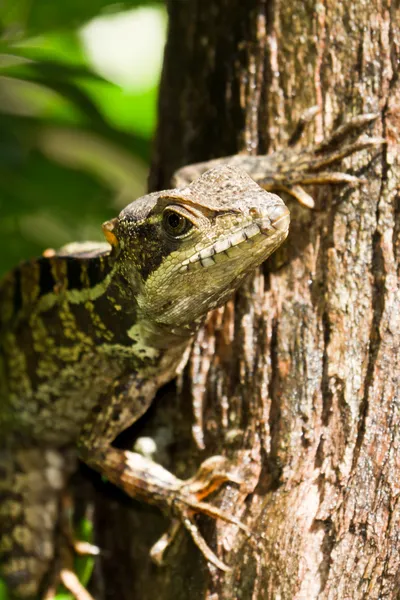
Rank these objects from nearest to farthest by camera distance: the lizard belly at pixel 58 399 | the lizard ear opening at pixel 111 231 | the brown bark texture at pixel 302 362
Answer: the brown bark texture at pixel 302 362, the lizard ear opening at pixel 111 231, the lizard belly at pixel 58 399

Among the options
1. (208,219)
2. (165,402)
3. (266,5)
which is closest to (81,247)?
(165,402)

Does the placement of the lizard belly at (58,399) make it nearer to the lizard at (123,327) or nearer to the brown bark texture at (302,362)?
the lizard at (123,327)

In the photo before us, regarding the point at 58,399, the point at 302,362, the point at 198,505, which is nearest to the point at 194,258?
the point at 302,362

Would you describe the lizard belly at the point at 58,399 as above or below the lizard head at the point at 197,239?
below

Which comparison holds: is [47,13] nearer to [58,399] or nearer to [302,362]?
[58,399]

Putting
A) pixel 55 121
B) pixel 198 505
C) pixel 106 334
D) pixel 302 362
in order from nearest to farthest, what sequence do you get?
pixel 302 362 < pixel 198 505 < pixel 106 334 < pixel 55 121

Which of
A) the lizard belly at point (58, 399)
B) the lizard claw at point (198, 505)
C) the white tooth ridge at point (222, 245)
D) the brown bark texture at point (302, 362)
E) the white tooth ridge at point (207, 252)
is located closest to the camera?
the brown bark texture at point (302, 362)

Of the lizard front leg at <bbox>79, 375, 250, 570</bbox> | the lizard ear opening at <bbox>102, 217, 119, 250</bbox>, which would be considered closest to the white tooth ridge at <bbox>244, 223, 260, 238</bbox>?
the lizard ear opening at <bbox>102, 217, 119, 250</bbox>

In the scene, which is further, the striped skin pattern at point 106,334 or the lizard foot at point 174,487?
the lizard foot at point 174,487

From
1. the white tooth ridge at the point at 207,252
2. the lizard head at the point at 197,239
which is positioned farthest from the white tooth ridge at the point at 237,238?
the white tooth ridge at the point at 207,252
